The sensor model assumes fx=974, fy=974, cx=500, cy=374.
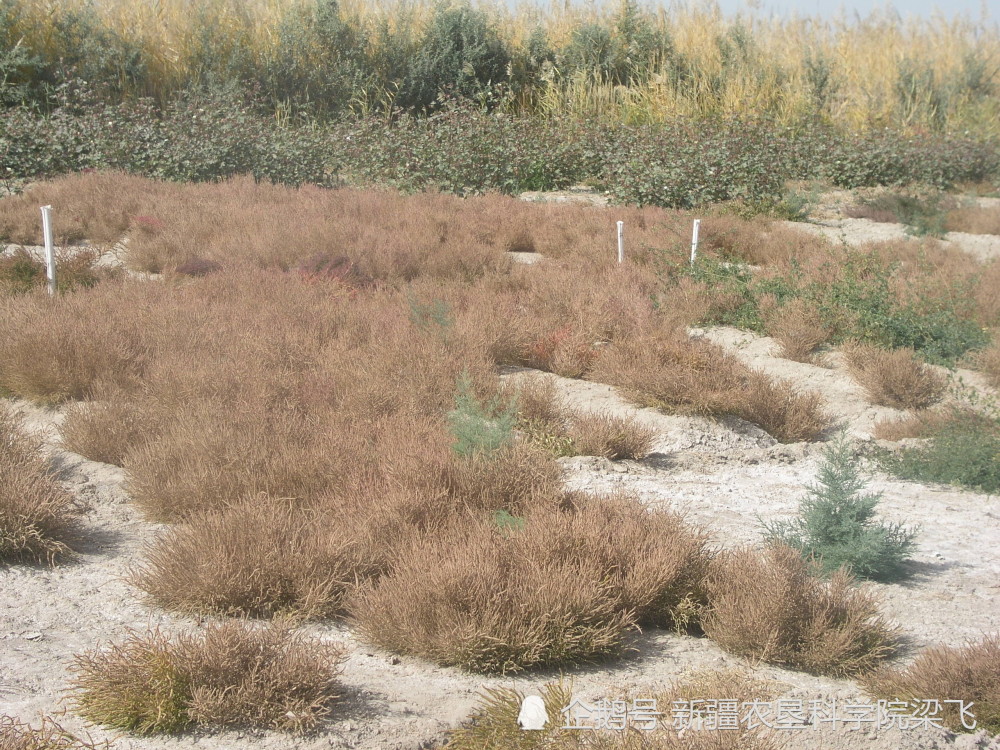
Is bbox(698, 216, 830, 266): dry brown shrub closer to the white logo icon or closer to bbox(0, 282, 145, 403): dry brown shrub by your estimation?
bbox(0, 282, 145, 403): dry brown shrub

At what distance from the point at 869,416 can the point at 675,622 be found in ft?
13.4

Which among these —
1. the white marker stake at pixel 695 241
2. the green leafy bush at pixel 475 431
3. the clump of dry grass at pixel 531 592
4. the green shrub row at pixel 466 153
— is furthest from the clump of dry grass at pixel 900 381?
the green shrub row at pixel 466 153

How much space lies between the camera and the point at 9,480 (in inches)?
166

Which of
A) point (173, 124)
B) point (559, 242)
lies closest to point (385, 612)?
point (559, 242)

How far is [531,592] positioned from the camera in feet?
11.6

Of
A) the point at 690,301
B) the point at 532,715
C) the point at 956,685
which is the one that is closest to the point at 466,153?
the point at 690,301

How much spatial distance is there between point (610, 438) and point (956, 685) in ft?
9.37

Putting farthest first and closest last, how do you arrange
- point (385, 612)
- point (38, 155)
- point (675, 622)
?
point (38, 155) < point (675, 622) < point (385, 612)

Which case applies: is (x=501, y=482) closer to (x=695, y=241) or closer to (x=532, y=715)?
(x=532, y=715)

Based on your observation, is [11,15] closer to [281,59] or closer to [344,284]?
[281,59]

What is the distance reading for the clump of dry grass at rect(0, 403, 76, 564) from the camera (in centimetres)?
408

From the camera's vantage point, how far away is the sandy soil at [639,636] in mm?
3084

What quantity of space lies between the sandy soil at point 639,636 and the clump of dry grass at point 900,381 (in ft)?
3.43

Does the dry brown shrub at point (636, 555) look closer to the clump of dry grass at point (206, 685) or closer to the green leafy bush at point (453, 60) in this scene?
the clump of dry grass at point (206, 685)
